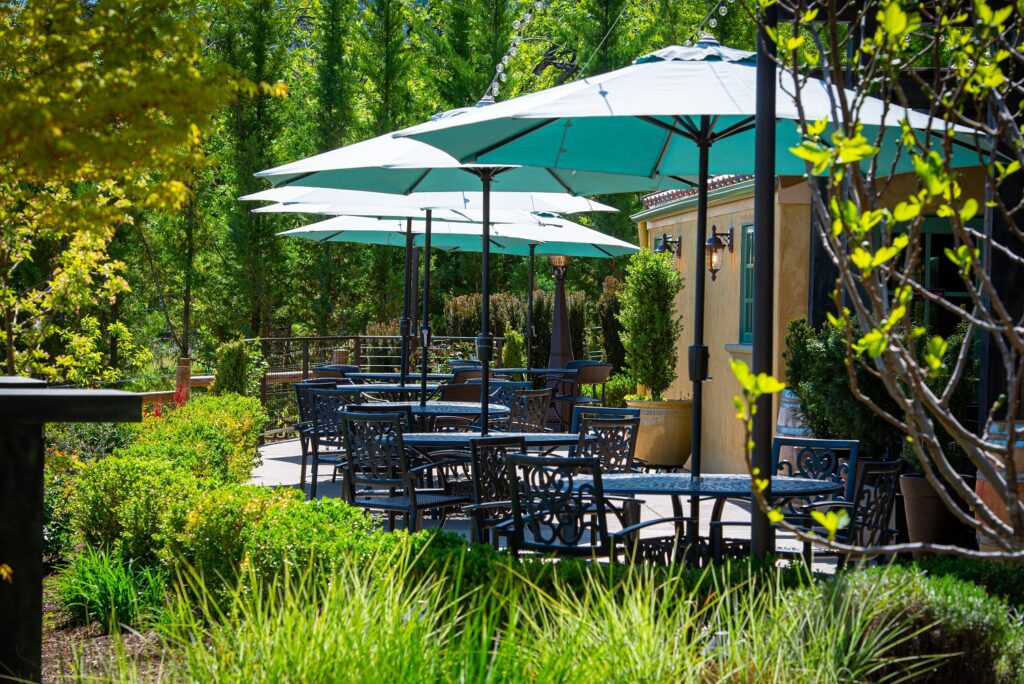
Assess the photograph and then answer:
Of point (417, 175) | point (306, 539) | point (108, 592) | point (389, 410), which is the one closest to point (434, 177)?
point (417, 175)

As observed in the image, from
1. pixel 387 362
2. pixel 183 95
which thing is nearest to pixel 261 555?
pixel 183 95

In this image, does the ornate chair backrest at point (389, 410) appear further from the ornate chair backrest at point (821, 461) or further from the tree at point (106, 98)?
the tree at point (106, 98)

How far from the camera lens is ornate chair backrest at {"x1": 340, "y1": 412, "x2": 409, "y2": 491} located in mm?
6152

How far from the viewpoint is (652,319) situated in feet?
38.4

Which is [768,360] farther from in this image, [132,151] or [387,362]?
[387,362]

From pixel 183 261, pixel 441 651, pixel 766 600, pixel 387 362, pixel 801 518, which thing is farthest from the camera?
pixel 183 261

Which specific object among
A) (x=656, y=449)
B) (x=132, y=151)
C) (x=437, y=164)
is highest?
(x=437, y=164)

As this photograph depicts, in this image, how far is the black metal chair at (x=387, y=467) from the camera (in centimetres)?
598

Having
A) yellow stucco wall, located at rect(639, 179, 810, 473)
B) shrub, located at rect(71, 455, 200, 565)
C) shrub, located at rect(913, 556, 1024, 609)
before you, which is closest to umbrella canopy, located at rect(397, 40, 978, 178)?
shrub, located at rect(913, 556, 1024, 609)

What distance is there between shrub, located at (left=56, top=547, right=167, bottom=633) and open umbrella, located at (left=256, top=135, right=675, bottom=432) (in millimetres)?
2356

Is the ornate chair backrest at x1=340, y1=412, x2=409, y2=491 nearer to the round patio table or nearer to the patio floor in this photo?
the patio floor

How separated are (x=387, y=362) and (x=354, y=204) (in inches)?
403

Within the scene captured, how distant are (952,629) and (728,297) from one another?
8.53 m

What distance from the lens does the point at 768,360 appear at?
3.74 meters
